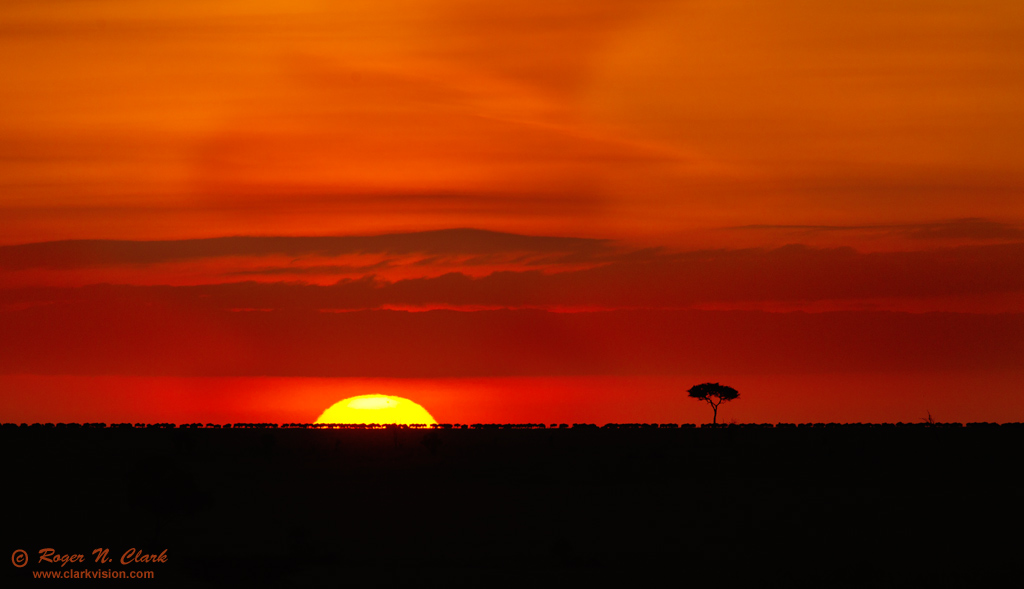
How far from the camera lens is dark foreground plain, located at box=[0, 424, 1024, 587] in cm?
3447

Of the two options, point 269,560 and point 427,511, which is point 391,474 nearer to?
point 427,511

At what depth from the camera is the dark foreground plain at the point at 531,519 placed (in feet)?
113

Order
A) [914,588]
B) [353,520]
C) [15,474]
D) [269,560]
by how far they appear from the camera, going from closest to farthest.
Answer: [914,588] → [269,560] → [353,520] → [15,474]

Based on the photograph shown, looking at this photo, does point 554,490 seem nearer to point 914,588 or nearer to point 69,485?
point 69,485

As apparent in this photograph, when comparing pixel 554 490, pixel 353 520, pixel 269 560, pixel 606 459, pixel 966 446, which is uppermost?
pixel 966 446

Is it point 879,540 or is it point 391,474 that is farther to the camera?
point 391,474

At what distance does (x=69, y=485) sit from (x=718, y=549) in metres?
37.7

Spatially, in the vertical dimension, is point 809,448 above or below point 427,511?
above

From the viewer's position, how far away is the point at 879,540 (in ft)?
137

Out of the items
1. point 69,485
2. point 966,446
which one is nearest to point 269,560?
point 69,485

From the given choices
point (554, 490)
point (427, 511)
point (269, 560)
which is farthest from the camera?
point (554, 490)

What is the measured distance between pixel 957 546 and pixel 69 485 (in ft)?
146

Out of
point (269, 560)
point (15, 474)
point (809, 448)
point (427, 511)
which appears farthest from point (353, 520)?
point (809, 448)

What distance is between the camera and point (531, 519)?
4850 cm
